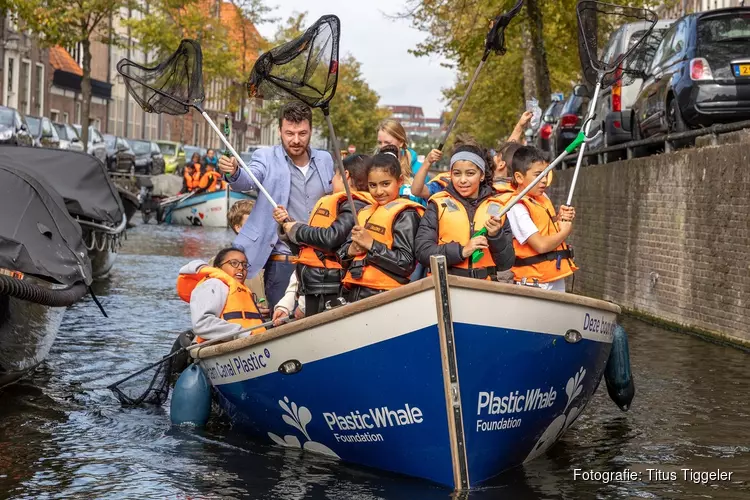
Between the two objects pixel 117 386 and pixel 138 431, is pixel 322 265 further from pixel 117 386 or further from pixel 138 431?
pixel 117 386

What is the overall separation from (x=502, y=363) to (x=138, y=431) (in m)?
3.03

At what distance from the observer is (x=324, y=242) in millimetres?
8406

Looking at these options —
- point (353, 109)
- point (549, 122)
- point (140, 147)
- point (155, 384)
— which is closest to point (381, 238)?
point (155, 384)

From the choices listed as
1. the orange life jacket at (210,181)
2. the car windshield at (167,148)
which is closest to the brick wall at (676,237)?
the orange life jacket at (210,181)

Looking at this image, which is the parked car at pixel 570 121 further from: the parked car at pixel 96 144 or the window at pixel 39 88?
the window at pixel 39 88

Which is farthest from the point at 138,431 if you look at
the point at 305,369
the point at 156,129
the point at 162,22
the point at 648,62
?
the point at 156,129

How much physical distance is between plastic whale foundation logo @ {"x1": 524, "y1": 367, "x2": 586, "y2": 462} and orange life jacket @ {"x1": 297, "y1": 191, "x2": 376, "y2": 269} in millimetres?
1604

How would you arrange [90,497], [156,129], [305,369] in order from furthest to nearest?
1. [156,129]
2. [305,369]
3. [90,497]

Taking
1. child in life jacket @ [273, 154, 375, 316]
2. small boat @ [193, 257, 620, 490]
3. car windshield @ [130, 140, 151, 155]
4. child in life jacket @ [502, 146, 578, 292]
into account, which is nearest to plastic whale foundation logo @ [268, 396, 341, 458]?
small boat @ [193, 257, 620, 490]

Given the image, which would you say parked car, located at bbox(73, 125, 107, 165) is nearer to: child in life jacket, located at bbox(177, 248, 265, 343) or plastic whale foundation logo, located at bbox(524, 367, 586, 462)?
child in life jacket, located at bbox(177, 248, 265, 343)

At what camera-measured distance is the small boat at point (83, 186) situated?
1441cm

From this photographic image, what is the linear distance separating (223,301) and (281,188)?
0.87m

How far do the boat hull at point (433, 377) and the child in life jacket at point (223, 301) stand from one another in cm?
103

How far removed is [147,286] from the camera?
19.4m
